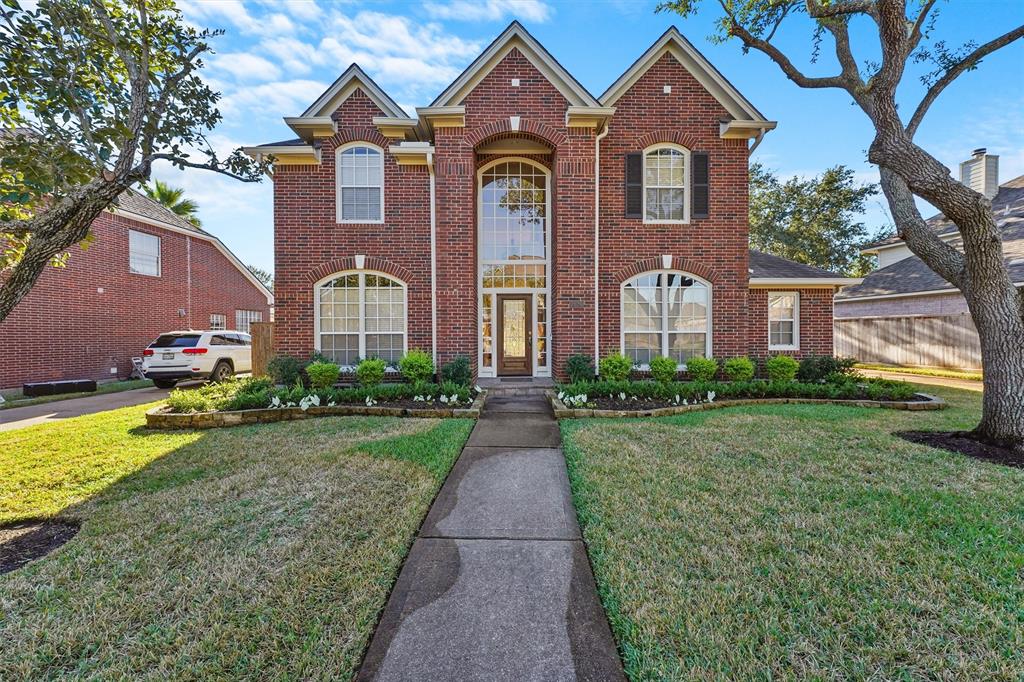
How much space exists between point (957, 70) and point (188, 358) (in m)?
17.3

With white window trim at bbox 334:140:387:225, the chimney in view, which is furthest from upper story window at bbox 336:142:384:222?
the chimney

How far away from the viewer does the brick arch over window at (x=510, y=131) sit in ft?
29.9

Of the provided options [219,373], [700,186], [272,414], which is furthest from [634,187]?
[219,373]

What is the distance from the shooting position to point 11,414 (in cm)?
847

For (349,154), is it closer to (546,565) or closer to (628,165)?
(628,165)

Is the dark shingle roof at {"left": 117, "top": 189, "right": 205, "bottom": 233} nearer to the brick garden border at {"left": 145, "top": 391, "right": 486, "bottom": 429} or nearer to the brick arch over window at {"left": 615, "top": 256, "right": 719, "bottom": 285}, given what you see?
the brick garden border at {"left": 145, "top": 391, "right": 486, "bottom": 429}

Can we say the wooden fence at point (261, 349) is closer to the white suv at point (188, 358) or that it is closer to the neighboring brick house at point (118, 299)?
the white suv at point (188, 358)

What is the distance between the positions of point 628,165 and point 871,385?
687 cm

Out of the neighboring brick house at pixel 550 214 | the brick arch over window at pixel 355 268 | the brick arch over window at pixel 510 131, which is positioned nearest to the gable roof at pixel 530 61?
the neighboring brick house at pixel 550 214

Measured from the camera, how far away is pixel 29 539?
3.43 m

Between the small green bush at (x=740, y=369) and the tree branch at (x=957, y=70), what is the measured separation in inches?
182

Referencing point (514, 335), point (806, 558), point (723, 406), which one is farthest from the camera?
point (514, 335)

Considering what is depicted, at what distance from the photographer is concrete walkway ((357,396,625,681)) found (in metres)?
2.11

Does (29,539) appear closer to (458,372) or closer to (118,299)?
(458,372)
